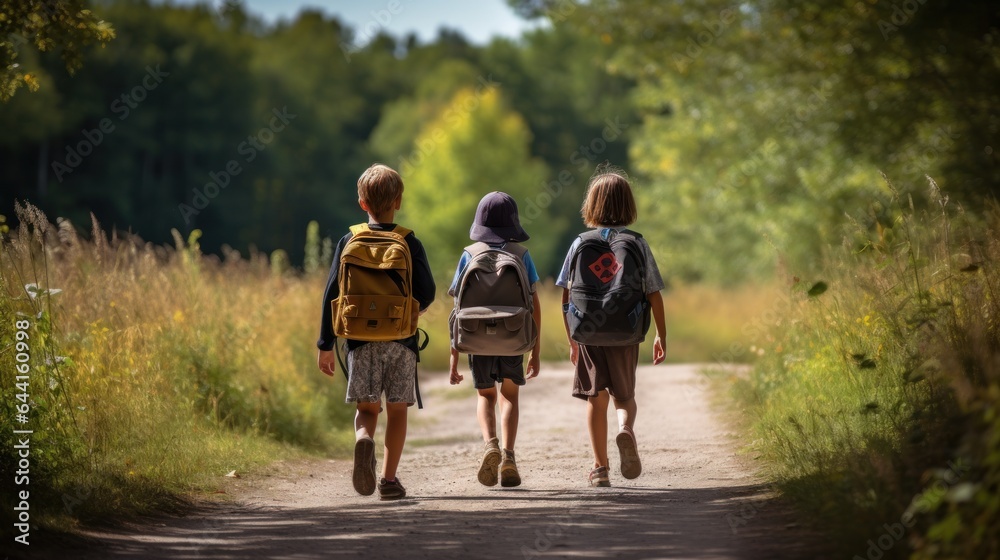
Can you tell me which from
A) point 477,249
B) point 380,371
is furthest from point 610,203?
point 380,371

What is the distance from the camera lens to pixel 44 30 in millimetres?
7855

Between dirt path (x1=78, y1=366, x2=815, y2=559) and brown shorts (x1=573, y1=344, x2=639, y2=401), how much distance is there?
645 millimetres

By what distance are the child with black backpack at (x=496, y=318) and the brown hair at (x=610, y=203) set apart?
472 millimetres

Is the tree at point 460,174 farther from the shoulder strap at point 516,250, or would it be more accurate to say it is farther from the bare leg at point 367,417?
the bare leg at point 367,417

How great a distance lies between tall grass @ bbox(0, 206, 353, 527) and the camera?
7133 mm

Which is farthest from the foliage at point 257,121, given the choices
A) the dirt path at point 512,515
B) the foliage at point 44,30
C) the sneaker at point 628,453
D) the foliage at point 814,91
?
the sneaker at point 628,453

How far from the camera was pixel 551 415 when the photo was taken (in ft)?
41.4

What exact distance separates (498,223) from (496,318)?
2.11 feet

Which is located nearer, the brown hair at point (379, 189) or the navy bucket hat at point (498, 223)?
the brown hair at point (379, 189)

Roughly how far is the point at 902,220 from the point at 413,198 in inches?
1651

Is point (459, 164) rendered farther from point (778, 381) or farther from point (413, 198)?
point (778, 381)

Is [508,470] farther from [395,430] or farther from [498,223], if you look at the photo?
[498,223]

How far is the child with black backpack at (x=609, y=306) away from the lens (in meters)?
7.31

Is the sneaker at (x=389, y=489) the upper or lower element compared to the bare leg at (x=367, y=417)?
lower
